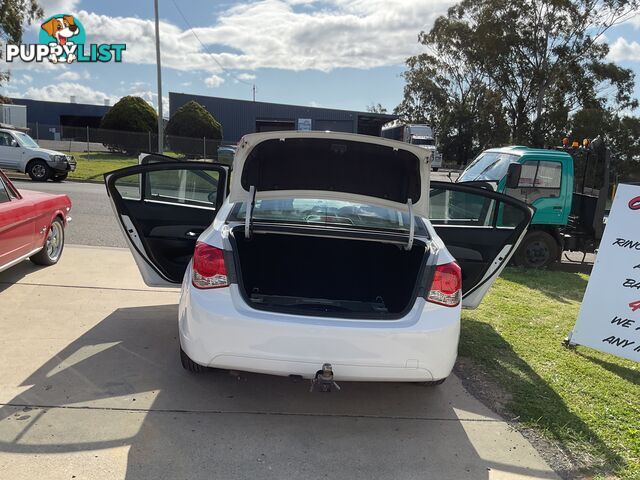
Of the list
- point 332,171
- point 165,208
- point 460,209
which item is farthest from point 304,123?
point 332,171

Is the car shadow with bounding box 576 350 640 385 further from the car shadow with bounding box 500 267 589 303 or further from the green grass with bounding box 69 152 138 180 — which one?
the green grass with bounding box 69 152 138 180

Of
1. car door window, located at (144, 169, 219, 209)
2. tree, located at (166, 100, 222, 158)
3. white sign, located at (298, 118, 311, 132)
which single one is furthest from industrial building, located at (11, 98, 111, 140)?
car door window, located at (144, 169, 219, 209)

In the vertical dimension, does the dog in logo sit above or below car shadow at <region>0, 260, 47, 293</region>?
above

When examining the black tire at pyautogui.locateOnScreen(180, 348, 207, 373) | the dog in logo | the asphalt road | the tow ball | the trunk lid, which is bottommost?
the asphalt road

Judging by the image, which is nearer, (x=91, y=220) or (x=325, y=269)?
(x=325, y=269)

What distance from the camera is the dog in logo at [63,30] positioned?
22.8 m

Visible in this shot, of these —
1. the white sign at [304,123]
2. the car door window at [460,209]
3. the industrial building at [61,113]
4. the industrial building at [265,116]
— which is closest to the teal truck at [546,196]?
the car door window at [460,209]

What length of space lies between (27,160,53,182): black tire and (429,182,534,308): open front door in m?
16.3

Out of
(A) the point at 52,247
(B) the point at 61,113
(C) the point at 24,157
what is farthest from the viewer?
(B) the point at 61,113

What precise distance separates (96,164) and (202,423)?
2455 centimetres

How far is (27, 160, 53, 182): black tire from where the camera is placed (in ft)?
56.9

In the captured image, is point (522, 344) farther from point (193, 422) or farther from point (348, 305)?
point (193, 422)

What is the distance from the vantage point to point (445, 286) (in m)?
3.22

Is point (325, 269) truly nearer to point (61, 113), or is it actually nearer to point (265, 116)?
point (265, 116)
